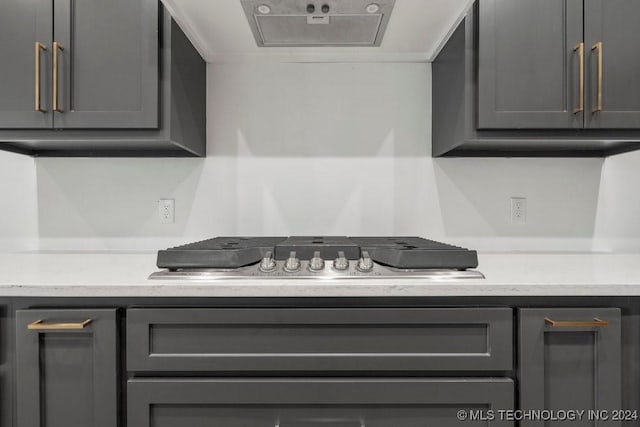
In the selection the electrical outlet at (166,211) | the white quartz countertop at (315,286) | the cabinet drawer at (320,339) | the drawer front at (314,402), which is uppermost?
the electrical outlet at (166,211)

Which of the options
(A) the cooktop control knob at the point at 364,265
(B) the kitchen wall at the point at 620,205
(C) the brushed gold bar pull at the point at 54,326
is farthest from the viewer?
(B) the kitchen wall at the point at 620,205

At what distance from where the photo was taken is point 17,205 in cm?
163

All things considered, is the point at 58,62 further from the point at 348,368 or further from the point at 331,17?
the point at 348,368

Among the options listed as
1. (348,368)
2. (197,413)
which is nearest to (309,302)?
(348,368)

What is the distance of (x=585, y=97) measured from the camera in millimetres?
1231

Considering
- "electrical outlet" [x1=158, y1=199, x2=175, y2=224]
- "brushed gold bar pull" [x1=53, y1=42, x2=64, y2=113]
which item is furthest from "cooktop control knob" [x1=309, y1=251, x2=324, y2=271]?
"brushed gold bar pull" [x1=53, y1=42, x2=64, y2=113]

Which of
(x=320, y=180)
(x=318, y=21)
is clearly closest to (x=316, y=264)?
(x=320, y=180)

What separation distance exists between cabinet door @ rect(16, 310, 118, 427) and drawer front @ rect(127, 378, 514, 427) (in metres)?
0.07

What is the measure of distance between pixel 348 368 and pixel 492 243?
1053 millimetres

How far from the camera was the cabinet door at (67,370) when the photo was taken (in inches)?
35.9

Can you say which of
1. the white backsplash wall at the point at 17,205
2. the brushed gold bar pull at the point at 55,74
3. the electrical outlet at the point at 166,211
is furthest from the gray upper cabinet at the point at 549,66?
the white backsplash wall at the point at 17,205

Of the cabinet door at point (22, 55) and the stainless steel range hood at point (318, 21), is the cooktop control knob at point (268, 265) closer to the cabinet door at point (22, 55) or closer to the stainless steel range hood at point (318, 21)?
the stainless steel range hood at point (318, 21)

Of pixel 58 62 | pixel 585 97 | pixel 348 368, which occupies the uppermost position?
pixel 58 62

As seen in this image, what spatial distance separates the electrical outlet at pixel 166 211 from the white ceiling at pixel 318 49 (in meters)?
0.68
